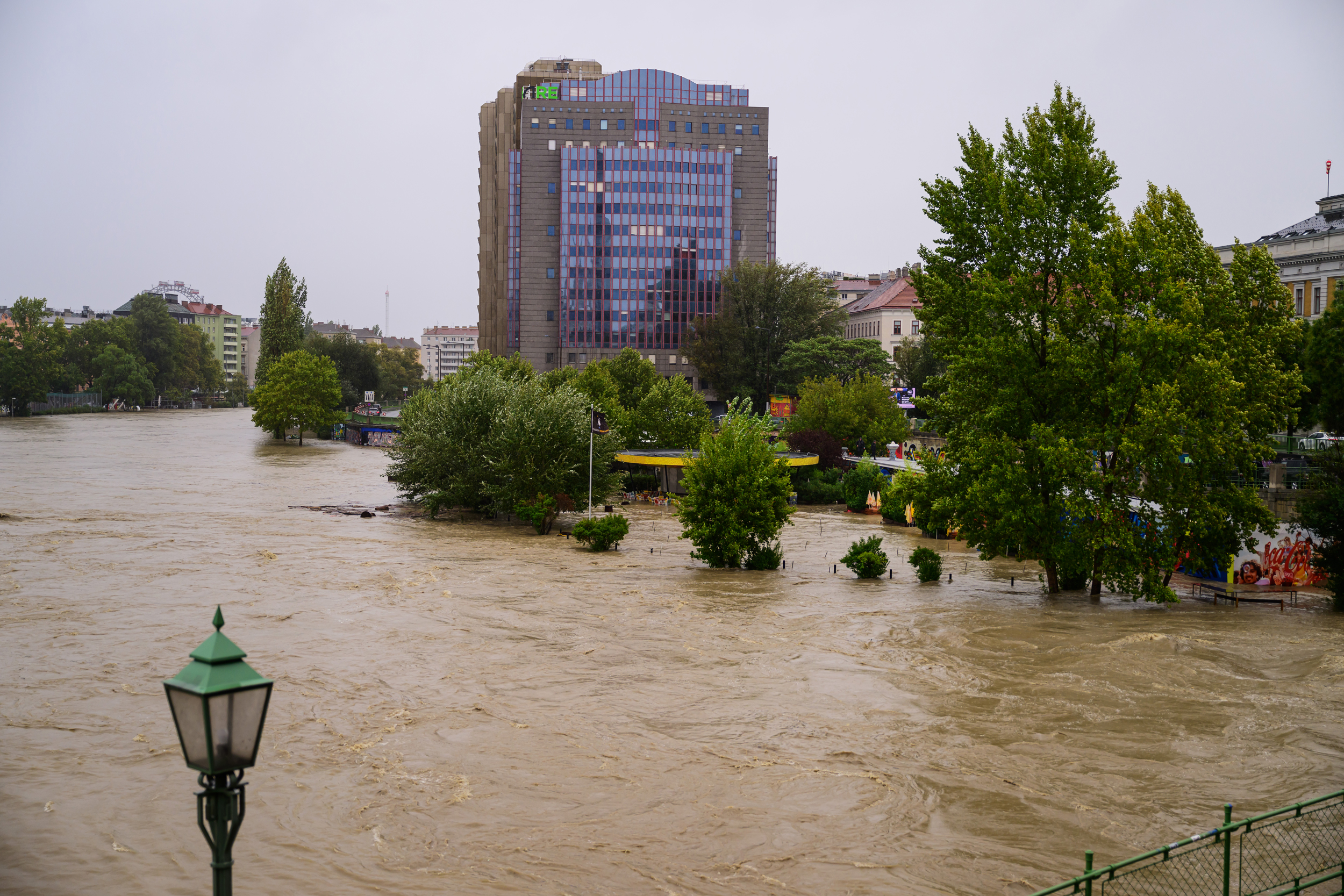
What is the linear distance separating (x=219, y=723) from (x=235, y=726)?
0.09 m

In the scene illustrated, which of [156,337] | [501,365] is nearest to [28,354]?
[156,337]

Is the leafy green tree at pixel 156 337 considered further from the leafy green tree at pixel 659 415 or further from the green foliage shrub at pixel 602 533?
the green foliage shrub at pixel 602 533

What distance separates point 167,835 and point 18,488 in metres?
50.7

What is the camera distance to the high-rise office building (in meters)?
139

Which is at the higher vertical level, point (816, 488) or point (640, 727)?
point (816, 488)

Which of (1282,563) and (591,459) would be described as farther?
(591,459)

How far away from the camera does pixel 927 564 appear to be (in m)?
35.6

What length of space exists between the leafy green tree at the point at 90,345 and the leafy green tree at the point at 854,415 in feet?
393

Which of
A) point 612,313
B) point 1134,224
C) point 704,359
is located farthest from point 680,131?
point 1134,224

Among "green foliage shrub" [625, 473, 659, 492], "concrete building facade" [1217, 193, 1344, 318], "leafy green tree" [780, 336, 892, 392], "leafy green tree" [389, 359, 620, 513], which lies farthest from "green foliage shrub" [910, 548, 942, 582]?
"leafy green tree" [780, 336, 892, 392]

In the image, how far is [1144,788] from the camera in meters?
15.8

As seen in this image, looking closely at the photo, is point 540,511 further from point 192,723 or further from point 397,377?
point 397,377

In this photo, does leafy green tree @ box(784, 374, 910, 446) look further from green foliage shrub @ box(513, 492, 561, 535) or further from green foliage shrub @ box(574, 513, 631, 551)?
green foliage shrub @ box(574, 513, 631, 551)

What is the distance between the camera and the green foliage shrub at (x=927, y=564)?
3538 cm
